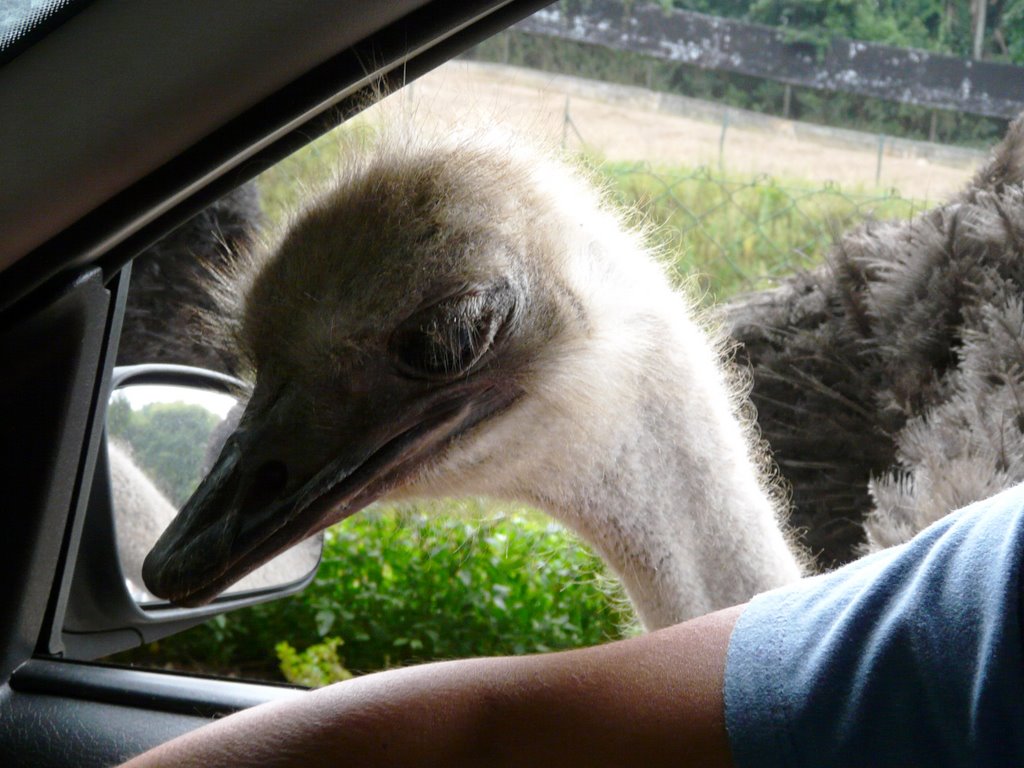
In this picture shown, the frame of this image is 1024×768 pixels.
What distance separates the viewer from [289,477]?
4.46 feet

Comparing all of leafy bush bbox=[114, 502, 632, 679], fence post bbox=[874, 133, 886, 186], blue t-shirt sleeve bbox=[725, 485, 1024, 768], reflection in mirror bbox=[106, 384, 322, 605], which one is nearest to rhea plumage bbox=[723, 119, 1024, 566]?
fence post bbox=[874, 133, 886, 186]

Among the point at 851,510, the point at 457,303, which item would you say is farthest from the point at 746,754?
the point at 851,510

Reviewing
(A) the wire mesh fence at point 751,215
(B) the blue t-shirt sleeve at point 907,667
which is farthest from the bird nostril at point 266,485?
(A) the wire mesh fence at point 751,215

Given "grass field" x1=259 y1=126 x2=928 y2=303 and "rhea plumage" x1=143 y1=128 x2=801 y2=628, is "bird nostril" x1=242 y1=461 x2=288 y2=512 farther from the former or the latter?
"grass field" x1=259 y1=126 x2=928 y2=303

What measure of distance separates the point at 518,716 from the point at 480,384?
22.3 inches

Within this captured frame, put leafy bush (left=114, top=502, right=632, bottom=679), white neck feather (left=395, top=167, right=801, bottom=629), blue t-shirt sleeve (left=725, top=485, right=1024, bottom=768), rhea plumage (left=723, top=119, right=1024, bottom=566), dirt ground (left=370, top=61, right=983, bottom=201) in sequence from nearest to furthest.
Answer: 1. blue t-shirt sleeve (left=725, top=485, right=1024, bottom=768)
2. white neck feather (left=395, top=167, right=801, bottom=629)
3. rhea plumage (left=723, top=119, right=1024, bottom=566)
4. dirt ground (left=370, top=61, right=983, bottom=201)
5. leafy bush (left=114, top=502, right=632, bottom=679)

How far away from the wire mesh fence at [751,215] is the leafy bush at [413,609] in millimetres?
715

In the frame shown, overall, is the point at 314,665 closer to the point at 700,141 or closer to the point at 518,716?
the point at 700,141

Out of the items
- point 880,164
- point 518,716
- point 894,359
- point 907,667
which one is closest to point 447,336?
point 518,716

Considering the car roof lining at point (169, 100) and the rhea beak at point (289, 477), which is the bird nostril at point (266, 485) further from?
the car roof lining at point (169, 100)

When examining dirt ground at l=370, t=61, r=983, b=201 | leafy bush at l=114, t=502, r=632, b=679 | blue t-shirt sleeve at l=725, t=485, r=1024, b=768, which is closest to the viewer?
blue t-shirt sleeve at l=725, t=485, r=1024, b=768

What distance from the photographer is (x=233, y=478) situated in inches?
53.4

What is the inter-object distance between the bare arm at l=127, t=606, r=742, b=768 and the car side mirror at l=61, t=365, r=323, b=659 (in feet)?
1.99

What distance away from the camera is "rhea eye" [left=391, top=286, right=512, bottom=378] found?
1.42 m
